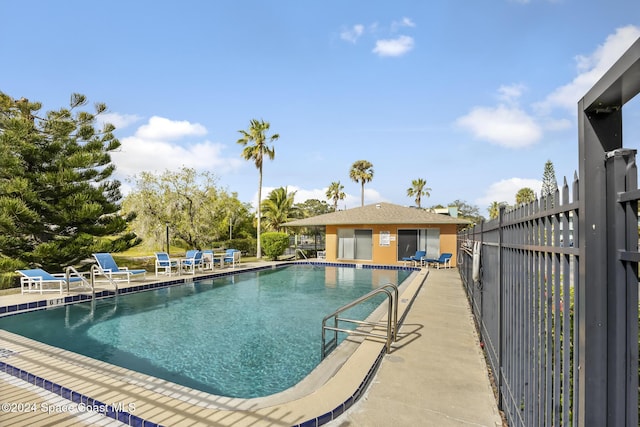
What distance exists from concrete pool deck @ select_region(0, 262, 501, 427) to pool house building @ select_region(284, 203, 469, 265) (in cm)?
1476

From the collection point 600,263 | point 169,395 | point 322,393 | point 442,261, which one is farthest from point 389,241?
point 600,263

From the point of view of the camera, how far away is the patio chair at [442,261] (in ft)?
56.9

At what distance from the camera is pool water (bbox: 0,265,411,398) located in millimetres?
5094

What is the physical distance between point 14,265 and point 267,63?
490 inches

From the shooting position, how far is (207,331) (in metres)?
7.07

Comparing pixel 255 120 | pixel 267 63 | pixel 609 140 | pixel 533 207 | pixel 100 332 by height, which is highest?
pixel 255 120

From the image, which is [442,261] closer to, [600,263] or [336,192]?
[600,263]

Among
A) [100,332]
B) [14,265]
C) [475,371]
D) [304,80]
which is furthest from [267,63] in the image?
[475,371]

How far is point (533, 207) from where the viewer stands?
2127 mm

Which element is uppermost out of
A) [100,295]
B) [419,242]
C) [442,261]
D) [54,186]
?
[54,186]

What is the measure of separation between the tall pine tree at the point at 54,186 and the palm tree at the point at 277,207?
1774 centimetres

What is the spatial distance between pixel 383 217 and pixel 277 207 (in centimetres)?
1440

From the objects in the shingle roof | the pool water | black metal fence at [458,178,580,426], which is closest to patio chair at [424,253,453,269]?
the shingle roof

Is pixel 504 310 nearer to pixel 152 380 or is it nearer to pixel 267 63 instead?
pixel 152 380
